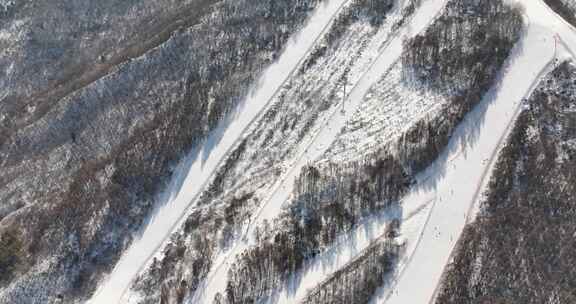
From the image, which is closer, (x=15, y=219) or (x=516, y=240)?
(x=516, y=240)

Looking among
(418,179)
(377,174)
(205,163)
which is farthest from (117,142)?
(418,179)

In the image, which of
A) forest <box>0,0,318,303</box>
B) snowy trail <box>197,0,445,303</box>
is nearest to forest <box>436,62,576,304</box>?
snowy trail <box>197,0,445,303</box>

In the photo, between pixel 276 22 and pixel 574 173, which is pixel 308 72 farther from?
pixel 574 173

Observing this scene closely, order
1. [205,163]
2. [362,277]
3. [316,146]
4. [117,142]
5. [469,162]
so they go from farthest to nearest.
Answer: [117,142] → [205,163] → [316,146] → [469,162] → [362,277]

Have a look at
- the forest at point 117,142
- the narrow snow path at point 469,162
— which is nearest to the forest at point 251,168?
the forest at point 117,142

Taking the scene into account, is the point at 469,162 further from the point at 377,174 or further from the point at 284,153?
the point at 284,153

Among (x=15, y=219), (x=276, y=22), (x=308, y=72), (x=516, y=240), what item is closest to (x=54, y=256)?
(x=15, y=219)

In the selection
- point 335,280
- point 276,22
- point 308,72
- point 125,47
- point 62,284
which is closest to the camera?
point 335,280
